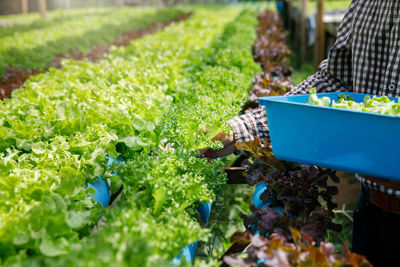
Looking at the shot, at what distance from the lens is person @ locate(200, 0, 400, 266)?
226 centimetres

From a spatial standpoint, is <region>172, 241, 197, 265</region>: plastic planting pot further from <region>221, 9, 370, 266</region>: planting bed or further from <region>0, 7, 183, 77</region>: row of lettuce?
<region>0, 7, 183, 77</region>: row of lettuce

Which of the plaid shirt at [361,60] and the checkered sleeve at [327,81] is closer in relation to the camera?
the plaid shirt at [361,60]

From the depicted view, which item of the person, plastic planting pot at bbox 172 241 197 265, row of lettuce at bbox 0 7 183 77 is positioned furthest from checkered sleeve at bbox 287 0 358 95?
row of lettuce at bbox 0 7 183 77

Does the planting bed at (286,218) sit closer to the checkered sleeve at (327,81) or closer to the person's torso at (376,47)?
the checkered sleeve at (327,81)

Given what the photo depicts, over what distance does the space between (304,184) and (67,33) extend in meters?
8.57

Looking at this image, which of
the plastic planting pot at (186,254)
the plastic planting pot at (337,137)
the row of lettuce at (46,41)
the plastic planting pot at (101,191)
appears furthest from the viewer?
the row of lettuce at (46,41)

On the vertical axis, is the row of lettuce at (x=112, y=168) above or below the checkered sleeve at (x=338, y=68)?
below

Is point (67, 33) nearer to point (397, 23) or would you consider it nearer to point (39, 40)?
point (39, 40)

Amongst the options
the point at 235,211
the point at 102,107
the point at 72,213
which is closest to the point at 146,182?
the point at 72,213

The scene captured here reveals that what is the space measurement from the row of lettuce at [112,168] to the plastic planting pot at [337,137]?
45 cm

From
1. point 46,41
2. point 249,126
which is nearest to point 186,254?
point 249,126

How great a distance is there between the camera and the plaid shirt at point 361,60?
2.28 metres

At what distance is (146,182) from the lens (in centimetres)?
196

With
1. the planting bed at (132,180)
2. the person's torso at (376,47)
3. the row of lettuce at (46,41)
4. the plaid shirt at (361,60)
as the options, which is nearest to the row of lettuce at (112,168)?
the planting bed at (132,180)
